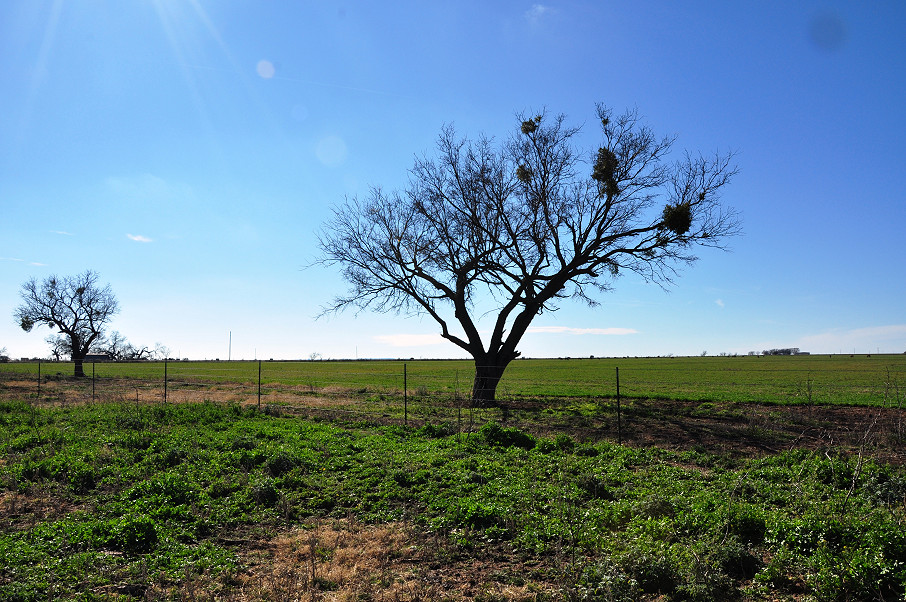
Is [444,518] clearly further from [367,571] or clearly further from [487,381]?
[487,381]

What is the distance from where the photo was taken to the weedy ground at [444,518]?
202 inches

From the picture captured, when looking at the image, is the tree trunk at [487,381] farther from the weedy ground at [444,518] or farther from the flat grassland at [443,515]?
the weedy ground at [444,518]

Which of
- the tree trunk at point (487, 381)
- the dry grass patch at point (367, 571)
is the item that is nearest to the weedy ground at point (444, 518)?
the dry grass patch at point (367, 571)

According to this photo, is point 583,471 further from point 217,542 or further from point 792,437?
point 792,437

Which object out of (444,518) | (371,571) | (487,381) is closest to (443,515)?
(444,518)

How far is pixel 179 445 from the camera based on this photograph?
1154 cm

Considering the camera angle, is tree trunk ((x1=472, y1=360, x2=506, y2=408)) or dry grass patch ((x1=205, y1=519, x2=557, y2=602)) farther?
tree trunk ((x1=472, y1=360, x2=506, y2=408))

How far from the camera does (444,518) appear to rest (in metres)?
7.17

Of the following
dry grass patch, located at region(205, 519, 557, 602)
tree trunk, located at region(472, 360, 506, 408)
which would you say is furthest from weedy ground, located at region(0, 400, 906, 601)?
tree trunk, located at region(472, 360, 506, 408)

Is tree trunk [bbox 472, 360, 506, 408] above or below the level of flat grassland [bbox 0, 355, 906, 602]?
above

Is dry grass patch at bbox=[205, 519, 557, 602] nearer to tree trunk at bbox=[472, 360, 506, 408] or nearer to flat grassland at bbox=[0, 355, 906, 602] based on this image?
flat grassland at bbox=[0, 355, 906, 602]

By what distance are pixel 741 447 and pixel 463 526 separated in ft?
28.7

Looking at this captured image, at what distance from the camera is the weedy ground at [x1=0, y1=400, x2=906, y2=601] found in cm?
512

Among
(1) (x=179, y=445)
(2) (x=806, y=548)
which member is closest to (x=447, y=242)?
(1) (x=179, y=445)
